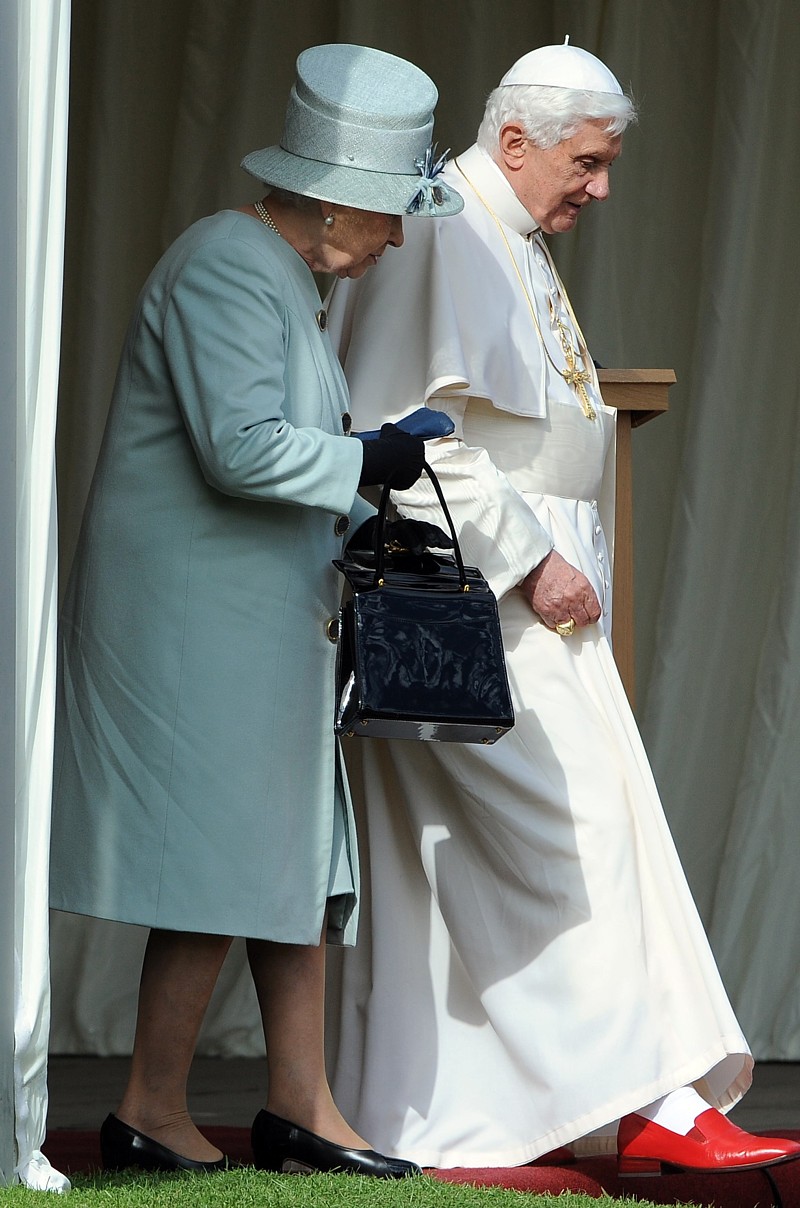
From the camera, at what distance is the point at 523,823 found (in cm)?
296

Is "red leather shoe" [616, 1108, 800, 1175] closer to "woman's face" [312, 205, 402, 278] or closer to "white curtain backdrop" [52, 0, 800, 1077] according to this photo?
"woman's face" [312, 205, 402, 278]

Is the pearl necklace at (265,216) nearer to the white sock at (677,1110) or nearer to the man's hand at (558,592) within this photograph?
the man's hand at (558,592)

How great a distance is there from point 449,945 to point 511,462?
0.85m

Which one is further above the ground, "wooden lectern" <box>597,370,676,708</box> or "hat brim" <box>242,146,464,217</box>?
"hat brim" <box>242,146,464,217</box>

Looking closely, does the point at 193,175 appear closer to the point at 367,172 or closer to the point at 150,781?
the point at 367,172

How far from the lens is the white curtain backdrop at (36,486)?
6.95 ft

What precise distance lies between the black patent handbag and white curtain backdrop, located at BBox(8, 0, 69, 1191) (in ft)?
1.65

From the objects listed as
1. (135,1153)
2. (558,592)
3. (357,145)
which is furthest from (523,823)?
(357,145)

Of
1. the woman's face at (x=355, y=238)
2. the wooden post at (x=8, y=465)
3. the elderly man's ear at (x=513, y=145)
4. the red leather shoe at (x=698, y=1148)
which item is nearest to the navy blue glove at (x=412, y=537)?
the woman's face at (x=355, y=238)

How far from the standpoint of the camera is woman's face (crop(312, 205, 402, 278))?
2.71 meters

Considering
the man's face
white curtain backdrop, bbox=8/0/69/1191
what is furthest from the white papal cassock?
white curtain backdrop, bbox=8/0/69/1191

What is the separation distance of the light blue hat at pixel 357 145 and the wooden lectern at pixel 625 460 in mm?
775

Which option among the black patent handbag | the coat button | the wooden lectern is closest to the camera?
the black patent handbag

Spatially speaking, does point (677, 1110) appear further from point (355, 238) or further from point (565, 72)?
point (565, 72)
